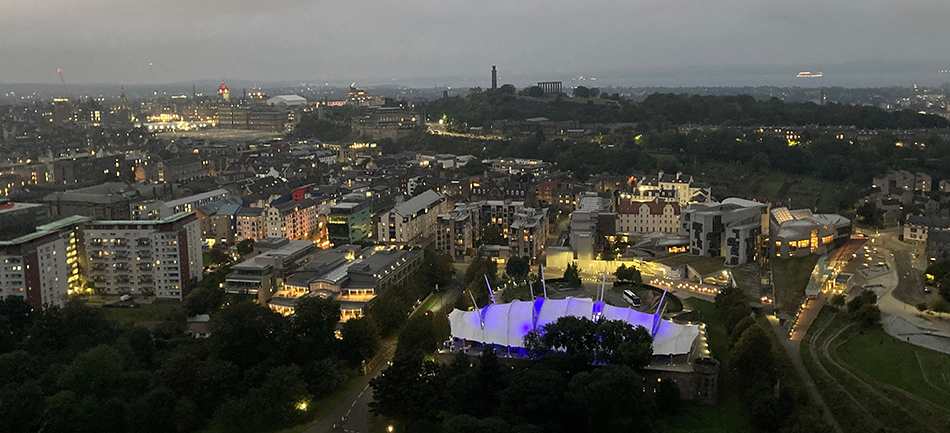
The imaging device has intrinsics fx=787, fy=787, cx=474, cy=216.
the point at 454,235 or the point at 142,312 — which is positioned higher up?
the point at 454,235

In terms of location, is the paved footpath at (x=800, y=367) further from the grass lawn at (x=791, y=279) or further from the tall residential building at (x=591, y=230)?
the tall residential building at (x=591, y=230)

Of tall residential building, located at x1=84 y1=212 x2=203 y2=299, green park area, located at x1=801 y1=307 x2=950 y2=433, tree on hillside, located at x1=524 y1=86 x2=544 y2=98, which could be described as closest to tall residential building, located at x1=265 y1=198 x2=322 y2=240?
tall residential building, located at x1=84 y1=212 x2=203 y2=299

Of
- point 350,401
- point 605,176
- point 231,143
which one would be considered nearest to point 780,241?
point 605,176

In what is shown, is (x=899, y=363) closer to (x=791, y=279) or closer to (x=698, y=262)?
(x=791, y=279)

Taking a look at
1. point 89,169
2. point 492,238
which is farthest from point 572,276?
point 89,169

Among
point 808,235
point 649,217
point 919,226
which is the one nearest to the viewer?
point 808,235

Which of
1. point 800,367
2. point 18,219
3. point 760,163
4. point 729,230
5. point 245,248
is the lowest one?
point 800,367

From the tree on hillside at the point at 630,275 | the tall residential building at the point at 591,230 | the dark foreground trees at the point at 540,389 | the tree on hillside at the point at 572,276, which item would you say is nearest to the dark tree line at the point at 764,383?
the dark foreground trees at the point at 540,389
